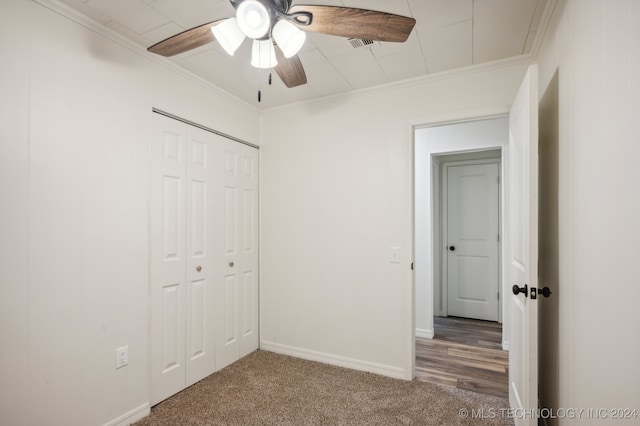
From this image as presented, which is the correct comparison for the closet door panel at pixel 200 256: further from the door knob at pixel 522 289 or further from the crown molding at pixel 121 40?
the door knob at pixel 522 289

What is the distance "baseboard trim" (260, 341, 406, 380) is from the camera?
266 centimetres

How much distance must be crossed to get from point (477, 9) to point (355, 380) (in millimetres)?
2704

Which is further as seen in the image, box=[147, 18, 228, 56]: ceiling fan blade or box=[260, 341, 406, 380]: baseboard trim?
box=[260, 341, 406, 380]: baseboard trim

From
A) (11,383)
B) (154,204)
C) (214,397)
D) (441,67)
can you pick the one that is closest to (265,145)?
(154,204)

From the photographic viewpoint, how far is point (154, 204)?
2.23m

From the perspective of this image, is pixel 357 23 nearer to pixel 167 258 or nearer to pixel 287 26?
pixel 287 26

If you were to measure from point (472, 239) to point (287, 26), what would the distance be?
388 cm

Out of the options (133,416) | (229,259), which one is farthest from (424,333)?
(133,416)

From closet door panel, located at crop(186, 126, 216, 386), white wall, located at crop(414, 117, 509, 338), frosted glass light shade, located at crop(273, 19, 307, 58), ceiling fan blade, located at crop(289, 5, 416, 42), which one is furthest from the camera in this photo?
white wall, located at crop(414, 117, 509, 338)

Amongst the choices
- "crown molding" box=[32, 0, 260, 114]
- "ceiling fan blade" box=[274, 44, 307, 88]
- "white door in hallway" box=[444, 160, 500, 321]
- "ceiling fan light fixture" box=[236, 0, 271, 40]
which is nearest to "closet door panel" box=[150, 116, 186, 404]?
"crown molding" box=[32, 0, 260, 114]

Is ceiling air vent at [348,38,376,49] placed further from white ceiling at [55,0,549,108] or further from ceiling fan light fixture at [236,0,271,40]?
ceiling fan light fixture at [236,0,271,40]

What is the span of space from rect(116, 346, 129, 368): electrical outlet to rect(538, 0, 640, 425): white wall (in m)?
2.41

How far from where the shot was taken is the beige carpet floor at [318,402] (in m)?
2.06

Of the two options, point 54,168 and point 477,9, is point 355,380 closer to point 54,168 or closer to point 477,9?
point 54,168
